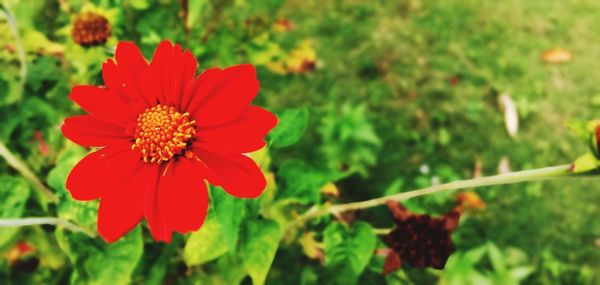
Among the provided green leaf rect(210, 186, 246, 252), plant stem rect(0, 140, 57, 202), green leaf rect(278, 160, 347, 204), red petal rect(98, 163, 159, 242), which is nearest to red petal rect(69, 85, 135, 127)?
red petal rect(98, 163, 159, 242)

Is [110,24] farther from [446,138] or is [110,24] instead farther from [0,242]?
[446,138]

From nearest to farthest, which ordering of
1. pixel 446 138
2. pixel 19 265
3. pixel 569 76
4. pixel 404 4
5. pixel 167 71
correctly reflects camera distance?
pixel 167 71
pixel 19 265
pixel 446 138
pixel 569 76
pixel 404 4

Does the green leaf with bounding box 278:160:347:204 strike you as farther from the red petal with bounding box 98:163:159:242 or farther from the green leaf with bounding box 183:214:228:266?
the red petal with bounding box 98:163:159:242

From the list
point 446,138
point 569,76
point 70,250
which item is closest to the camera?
point 70,250

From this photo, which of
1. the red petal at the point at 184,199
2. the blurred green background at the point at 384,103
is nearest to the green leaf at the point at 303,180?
the blurred green background at the point at 384,103

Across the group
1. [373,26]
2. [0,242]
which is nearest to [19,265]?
A: [0,242]

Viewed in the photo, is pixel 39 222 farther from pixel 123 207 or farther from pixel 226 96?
pixel 226 96
